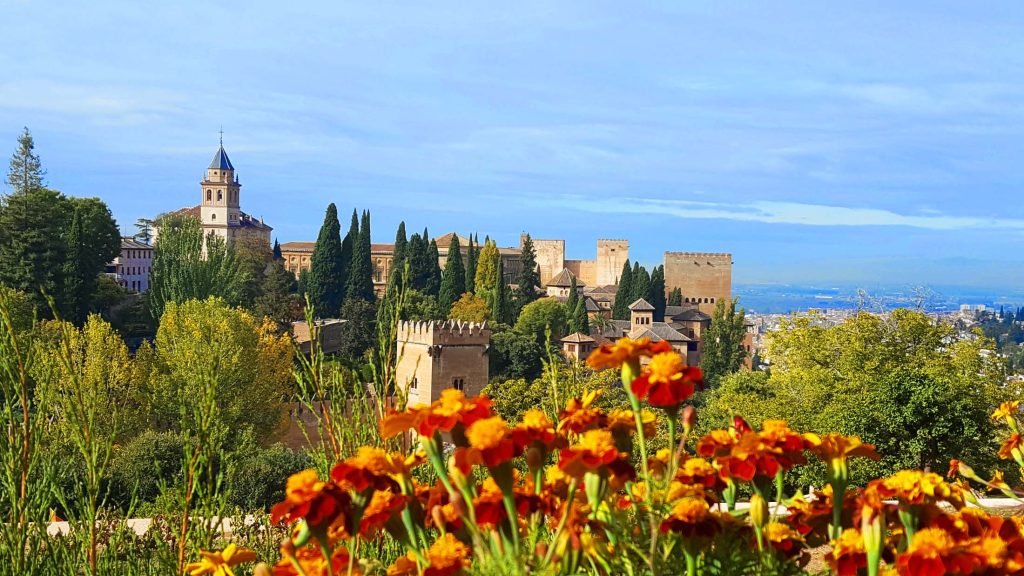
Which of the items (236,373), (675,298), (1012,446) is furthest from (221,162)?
(1012,446)

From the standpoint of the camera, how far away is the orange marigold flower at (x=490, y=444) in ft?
5.47

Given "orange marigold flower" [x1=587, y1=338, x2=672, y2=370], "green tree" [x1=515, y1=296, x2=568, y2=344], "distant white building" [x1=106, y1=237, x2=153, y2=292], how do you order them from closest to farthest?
"orange marigold flower" [x1=587, y1=338, x2=672, y2=370], "green tree" [x1=515, y1=296, x2=568, y2=344], "distant white building" [x1=106, y1=237, x2=153, y2=292]

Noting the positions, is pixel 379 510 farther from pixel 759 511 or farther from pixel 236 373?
pixel 236 373

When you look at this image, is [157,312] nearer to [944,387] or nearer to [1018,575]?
[944,387]

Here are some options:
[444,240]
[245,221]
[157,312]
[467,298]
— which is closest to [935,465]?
[157,312]

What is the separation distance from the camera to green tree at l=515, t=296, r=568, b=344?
43.2 metres

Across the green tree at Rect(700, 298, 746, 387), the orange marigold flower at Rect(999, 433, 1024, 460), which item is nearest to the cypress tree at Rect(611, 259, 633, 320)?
the green tree at Rect(700, 298, 746, 387)

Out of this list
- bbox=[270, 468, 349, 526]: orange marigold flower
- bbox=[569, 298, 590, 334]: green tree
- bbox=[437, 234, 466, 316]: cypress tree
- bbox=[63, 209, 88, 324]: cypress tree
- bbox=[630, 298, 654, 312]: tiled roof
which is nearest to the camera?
bbox=[270, 468, 349, 526]: orange marigold flower

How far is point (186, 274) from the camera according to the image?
3725 cm

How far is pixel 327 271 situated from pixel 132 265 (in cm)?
1659

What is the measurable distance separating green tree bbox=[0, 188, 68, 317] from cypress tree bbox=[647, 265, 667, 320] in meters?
32.7

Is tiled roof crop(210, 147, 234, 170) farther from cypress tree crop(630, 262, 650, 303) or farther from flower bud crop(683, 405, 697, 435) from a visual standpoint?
flower bud crop(683, 405, 697, 435)

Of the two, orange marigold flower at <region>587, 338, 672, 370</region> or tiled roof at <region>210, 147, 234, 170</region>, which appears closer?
orange marigold flower at <region>587, 338, 672, 370</region>

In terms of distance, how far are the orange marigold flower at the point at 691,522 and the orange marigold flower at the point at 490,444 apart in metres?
0.34
